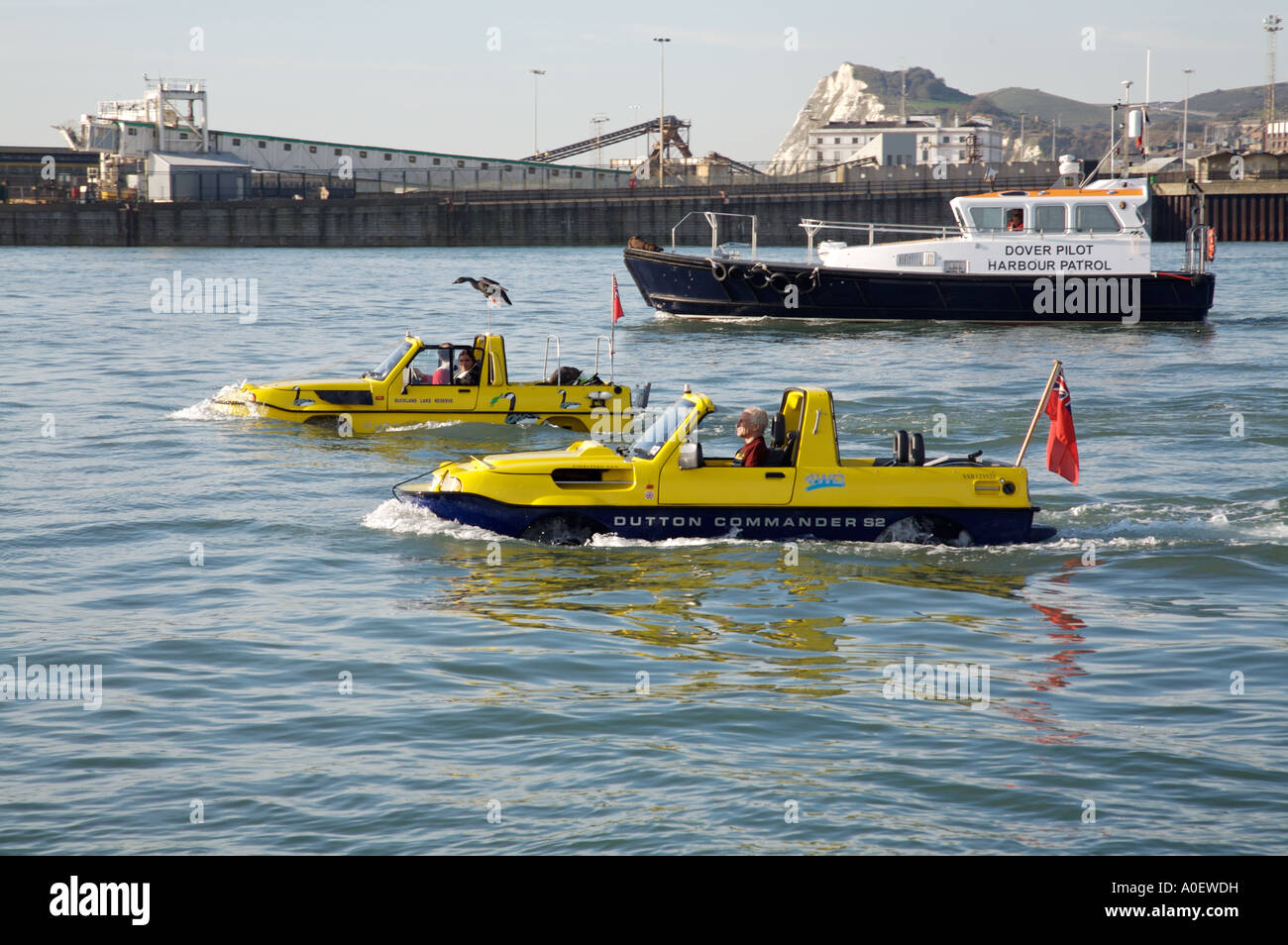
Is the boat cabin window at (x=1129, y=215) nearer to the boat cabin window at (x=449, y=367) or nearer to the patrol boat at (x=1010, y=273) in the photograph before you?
the patrol boat at (x=1010, y=273)

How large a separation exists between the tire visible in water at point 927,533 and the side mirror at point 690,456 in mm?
2087

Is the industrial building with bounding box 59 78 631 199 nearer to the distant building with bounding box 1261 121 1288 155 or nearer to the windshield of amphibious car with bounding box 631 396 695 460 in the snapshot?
the windshield of amphibious car with bounding box 631 396 695 460

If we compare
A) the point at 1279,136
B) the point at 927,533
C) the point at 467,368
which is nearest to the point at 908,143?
the point at 1279,136

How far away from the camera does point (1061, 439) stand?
14.4 metres

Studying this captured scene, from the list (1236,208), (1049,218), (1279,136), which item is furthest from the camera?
(1279,136)

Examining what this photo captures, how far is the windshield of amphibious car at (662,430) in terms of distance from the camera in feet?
45.1

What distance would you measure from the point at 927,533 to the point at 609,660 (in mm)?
4586

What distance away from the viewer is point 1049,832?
26.1 ft

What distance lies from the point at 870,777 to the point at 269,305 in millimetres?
42778

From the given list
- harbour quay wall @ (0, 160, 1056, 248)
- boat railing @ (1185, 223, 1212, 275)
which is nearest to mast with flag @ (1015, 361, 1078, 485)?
boat railing @ (1185, 223, 1212, 275)

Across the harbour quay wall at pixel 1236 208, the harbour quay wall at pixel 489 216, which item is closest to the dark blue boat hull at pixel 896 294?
the harbour quay wall at pixel 1236 208

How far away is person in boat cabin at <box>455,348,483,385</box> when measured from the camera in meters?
21.4

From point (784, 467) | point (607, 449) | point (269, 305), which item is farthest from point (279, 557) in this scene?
point (269, 305)

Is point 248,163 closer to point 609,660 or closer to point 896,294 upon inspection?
point 896,294
